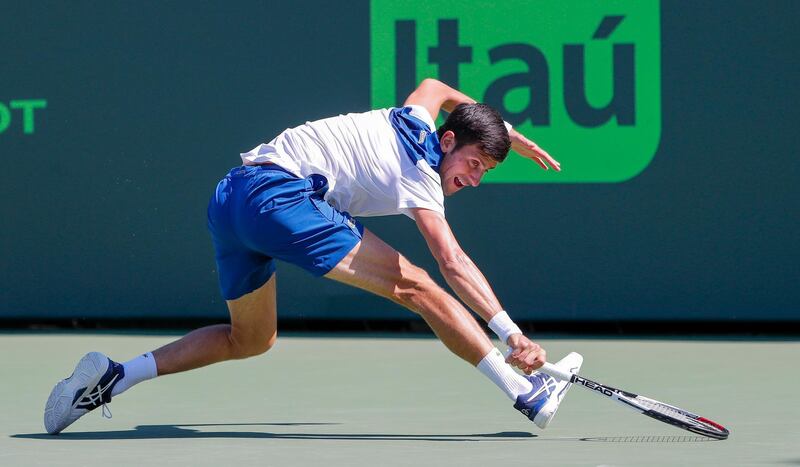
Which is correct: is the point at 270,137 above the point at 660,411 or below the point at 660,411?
above

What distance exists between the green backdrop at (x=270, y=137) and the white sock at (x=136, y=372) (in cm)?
327

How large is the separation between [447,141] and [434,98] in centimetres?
52

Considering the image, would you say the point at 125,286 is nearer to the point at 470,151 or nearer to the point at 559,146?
the point at 559,146

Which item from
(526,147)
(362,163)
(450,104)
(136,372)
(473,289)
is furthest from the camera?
(450,104)

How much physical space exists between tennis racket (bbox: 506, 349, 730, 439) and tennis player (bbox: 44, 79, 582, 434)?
4 centimetres

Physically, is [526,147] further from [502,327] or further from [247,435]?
[247,435]

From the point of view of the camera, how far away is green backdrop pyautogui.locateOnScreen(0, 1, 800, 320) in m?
8.28

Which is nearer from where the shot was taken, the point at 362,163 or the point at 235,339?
the point at 362,163

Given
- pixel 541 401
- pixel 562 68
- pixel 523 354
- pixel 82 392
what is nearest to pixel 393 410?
pixel 541 401

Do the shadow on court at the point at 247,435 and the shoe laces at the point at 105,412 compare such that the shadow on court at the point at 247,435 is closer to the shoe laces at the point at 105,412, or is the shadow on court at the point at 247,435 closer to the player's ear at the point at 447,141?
the shoe laces at the point at 105,412

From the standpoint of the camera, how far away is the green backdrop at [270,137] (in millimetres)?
8281

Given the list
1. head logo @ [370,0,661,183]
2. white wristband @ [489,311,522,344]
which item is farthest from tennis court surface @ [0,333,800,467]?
head logo @ [370,0,661,183]

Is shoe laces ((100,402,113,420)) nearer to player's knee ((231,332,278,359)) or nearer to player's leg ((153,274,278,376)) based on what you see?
player's leg ((153,274,278,376))

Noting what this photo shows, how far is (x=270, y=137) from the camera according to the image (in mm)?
8609
